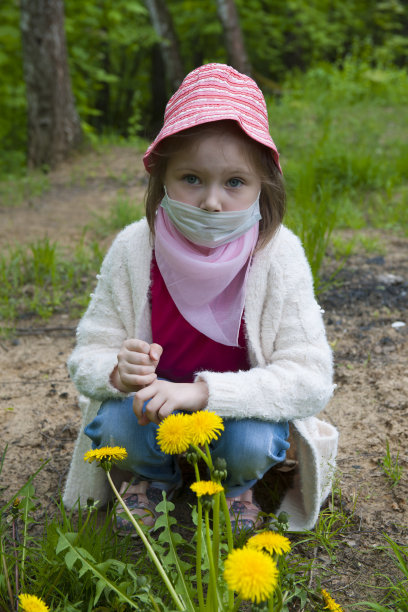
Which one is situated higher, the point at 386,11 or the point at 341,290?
the point at 386,11

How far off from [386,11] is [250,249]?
39.1 feet

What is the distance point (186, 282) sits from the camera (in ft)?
5.67

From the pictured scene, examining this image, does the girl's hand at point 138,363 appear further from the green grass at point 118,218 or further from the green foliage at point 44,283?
the green grass at point 118,218

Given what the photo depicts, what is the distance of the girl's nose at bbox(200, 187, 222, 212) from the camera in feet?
5.26

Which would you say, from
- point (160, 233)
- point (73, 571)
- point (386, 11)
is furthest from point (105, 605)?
point (386, 11)

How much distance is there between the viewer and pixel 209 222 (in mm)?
1643

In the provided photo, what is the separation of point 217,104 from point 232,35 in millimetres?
7328

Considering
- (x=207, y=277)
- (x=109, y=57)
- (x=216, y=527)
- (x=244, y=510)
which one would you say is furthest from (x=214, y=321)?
(x=109, y=57)

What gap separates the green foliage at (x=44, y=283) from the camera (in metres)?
3.28

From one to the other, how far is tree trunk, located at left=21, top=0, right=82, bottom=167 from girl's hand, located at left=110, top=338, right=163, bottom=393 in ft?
16.9

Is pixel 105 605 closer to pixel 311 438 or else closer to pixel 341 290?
pixel 311 438

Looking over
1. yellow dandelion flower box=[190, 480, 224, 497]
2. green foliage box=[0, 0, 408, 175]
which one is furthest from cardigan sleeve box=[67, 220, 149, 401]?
green foliage box=[0, 0, 408, 175]

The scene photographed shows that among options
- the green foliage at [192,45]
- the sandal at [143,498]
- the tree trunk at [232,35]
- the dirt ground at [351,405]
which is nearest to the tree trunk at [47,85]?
the green foliage at [192,45]

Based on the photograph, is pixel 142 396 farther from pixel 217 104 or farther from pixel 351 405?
pixel 351 405
